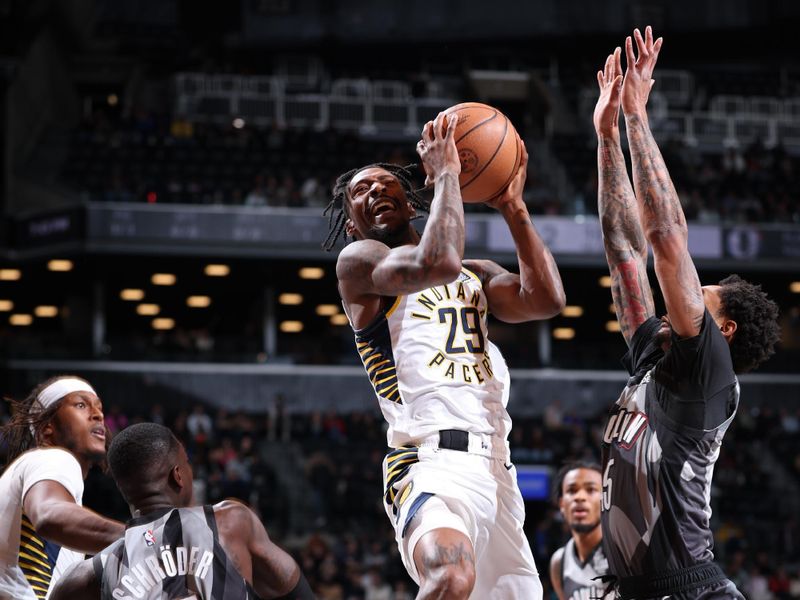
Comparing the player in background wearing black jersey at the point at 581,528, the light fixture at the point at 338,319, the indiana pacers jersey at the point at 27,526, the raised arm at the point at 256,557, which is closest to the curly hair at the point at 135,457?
the raised arm at the point at 256,557

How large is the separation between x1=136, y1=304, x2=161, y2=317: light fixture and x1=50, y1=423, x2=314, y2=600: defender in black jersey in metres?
23.3

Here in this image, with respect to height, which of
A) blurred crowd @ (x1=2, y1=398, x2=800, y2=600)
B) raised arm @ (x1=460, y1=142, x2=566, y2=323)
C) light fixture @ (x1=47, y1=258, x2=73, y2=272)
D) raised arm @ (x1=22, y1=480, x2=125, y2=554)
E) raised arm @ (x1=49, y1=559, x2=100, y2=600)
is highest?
light fixture @ (x1=47, y1=258, x2=73, y2=272)

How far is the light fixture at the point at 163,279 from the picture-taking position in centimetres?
2480

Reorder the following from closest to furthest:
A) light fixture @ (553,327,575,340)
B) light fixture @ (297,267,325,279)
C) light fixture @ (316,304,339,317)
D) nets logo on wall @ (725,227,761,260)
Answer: nets logo on wall @ (725,227,761,260) → light fixture @ (297,267,325,279) → light fixture @ (316,304,339,317) → light fixture @ (553,327,575,340)

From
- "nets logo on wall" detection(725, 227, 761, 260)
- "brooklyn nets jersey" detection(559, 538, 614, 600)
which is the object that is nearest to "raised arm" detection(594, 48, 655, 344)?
"brooklyn nets jersey" detection(559, 538, 614, 600)

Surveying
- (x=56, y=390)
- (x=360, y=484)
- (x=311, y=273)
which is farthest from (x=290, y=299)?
(x=56, y=390)

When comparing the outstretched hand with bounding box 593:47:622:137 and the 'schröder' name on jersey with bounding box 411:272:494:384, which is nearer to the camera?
the 'schröder' name on jersey with bounding box 411:272:494:384

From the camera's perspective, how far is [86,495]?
53.9 feet

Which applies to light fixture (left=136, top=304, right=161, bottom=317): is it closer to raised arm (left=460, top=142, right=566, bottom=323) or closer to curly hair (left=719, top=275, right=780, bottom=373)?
raised arm (left=460, top=142, right=566, bottom=323)

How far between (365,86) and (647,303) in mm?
24834

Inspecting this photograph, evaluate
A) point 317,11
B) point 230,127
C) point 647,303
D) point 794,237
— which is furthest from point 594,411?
point 647,303

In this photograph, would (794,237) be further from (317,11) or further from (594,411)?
(317,11)

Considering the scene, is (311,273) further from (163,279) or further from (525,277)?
(525,277)

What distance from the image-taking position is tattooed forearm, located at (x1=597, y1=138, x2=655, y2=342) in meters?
4.96
